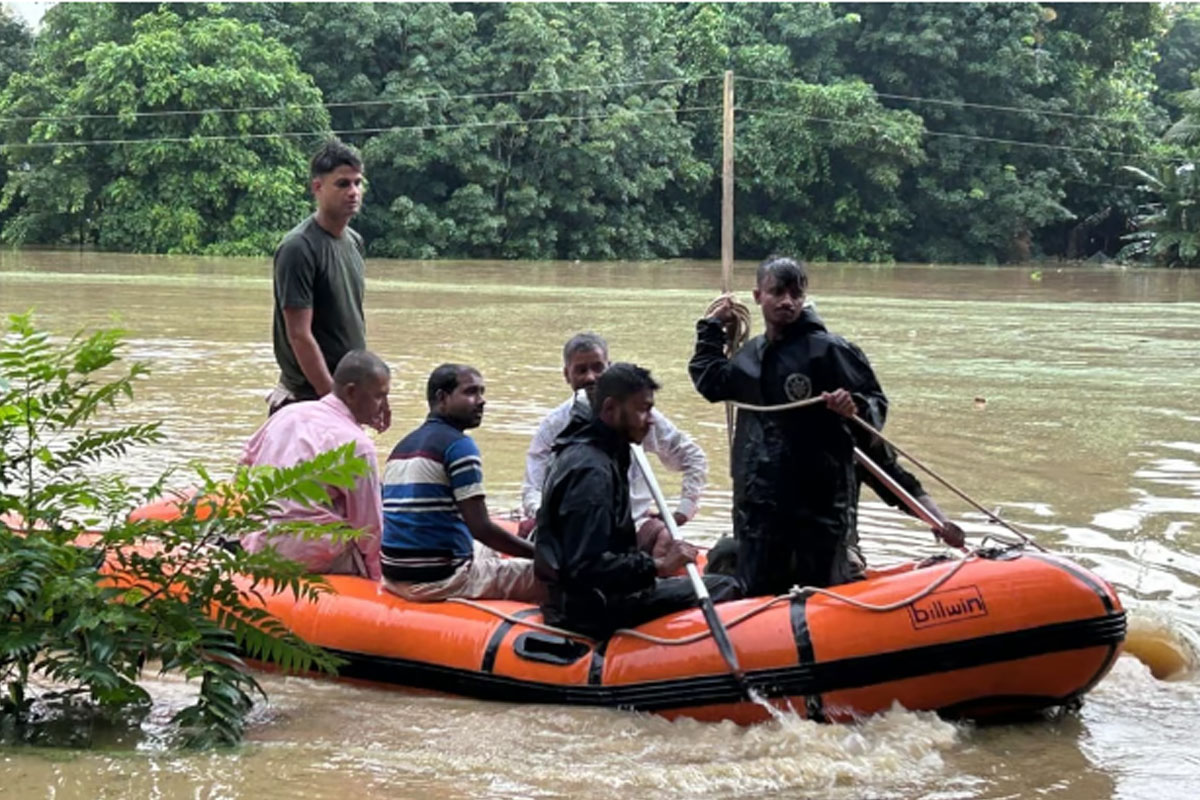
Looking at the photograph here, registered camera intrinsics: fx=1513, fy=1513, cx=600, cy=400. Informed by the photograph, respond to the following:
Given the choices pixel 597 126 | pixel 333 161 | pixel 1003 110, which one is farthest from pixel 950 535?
Result: pixel 1003 110

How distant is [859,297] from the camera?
26094 millimetres

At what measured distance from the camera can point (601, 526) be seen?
4.73 metres

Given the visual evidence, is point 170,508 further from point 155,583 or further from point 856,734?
point 856,734

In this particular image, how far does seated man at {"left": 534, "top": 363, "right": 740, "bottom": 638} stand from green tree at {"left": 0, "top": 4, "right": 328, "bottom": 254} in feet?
111

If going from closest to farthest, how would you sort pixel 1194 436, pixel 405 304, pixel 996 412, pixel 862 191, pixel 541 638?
pixel 541 638 → pixel 1194 436 → pixel 996 412 → pixel 405 304 → pixel 862 191

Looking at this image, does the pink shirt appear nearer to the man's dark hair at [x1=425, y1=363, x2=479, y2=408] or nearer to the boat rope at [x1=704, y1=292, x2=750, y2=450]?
the man's dark hair at [x1=425, y1=363, x2=479, y2=408]

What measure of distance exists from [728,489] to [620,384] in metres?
4.12

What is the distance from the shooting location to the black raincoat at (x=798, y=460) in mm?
5016

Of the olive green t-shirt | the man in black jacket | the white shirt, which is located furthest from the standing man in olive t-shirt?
the man in black jacket

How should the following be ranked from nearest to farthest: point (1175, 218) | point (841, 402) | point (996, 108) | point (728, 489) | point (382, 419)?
1. point (841, 402)
2. point (382, 419)
3. point (728, 489)
4. point (1175, 218)
5. point (996, 108)

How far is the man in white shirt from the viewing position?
18.9ft

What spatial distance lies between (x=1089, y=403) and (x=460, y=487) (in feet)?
28.3

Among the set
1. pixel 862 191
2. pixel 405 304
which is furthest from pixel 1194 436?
pixel 862 191

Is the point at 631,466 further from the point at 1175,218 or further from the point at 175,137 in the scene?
the point at 1175,218
